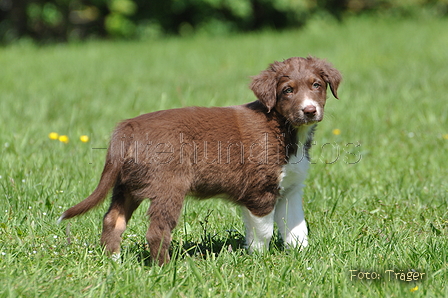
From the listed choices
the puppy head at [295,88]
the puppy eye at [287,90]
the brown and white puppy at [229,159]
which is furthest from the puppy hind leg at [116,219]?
the puppy eye at [287,90]

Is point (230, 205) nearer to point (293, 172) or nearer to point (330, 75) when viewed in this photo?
point (293, 172)

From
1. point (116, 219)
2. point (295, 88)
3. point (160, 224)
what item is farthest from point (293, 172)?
point (116, 219)

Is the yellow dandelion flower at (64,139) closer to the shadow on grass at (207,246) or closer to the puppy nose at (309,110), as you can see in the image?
the shadow on grass at (207,246)

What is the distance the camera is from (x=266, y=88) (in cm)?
371

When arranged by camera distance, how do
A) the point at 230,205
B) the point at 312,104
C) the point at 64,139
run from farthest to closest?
the point at 64,139
the point at 230,205
the point at 312,104

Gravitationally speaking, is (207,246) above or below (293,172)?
below

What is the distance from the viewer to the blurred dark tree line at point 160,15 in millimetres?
18484

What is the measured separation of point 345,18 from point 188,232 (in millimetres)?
16933

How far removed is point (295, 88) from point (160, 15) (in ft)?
54.6

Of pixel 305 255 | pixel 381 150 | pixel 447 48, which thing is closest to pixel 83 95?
pixel 381 150

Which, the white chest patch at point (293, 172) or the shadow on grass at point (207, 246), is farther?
the white chest patch at point (293, 172)

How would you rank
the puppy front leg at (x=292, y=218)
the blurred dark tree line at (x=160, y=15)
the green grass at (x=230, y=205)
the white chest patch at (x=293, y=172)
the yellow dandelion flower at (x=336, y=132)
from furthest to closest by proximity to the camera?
the blurred dark tree line at (x=160, y=15)
the yellow dandelion flower at (x=336, y=132)
the puppy front leg at (x=292, y=218)
the white chest patch at (x=293, y=172)
the green grass at (x=230, y=205)

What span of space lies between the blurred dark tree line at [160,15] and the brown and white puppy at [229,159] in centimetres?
1502

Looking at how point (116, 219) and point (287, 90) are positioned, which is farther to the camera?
point (287, 90)
